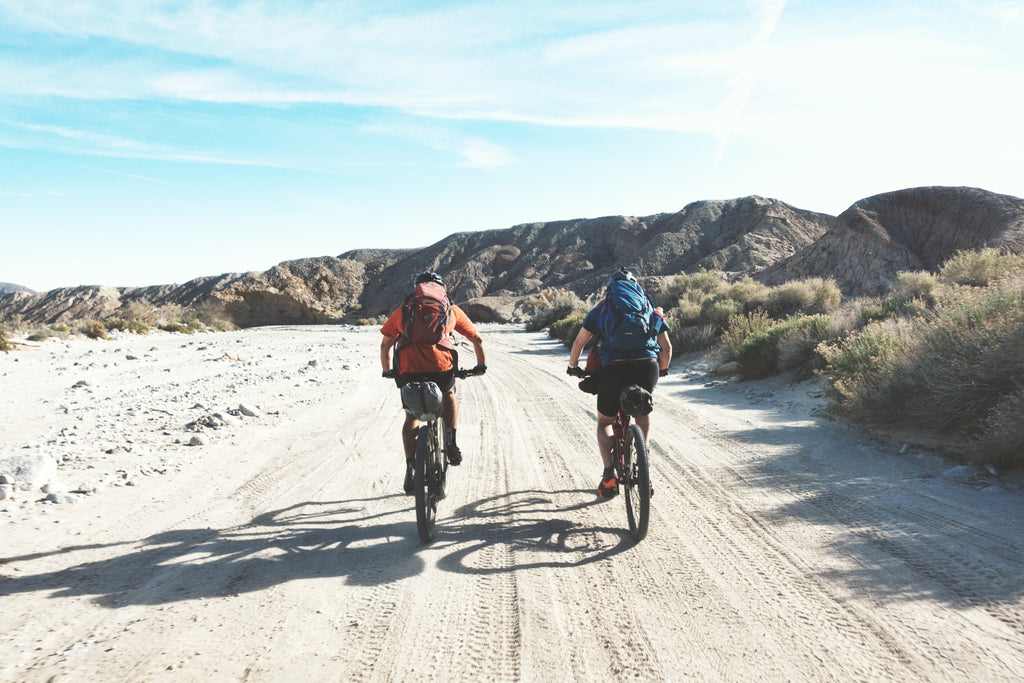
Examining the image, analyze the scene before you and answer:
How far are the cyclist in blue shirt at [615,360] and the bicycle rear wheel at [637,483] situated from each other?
0.23m

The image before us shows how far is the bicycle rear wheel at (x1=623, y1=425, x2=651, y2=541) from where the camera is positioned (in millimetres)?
3871

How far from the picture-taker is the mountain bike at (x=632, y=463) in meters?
3.88

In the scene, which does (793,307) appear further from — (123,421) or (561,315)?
(123,421)

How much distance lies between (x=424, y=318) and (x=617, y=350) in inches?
57.2

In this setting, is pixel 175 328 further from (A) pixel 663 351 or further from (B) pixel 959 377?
(B) pixel 959 377

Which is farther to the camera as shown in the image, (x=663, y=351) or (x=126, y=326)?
(x=126, y=326)

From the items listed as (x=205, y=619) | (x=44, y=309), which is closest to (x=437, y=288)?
(x=205, y=619)

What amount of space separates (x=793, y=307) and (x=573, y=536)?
16845 millimetres

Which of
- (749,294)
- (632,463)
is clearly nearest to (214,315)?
(749,294)

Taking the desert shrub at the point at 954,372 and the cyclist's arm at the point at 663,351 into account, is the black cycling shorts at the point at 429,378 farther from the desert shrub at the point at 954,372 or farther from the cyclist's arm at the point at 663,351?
the desert shrub at the point at 954,372

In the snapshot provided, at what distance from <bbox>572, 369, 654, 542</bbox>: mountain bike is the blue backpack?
0.33 metres

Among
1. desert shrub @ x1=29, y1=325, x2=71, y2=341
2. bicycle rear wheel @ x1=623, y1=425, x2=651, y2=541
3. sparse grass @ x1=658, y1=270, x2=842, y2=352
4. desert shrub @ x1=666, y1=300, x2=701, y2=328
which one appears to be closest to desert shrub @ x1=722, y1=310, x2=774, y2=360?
sparse grass @ x1=658, y1=270, x2=842, y2=352

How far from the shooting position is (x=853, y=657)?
8.52ft

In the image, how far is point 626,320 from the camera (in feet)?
13.4
